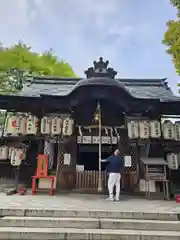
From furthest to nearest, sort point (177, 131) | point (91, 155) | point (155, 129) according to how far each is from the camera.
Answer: point (91, 155) < point (177, 131) < point (155, 129)

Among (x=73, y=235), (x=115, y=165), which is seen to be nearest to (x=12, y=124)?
(x=115, y=165)

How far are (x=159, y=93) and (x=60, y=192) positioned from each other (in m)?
6.88

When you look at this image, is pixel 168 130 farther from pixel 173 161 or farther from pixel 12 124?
pixel 12 124

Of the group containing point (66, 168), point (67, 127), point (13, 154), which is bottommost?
point (66, 168)

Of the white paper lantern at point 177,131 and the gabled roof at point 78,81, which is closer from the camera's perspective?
the white paper lantern at point 177,131

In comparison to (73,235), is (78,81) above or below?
above

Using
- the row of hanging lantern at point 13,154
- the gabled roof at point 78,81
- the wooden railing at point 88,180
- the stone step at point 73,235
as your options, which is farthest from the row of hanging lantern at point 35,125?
the stone step at point 73,235

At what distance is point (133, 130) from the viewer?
9070 mm

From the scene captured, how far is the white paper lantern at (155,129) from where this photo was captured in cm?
902

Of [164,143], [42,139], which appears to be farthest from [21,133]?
[164,143]

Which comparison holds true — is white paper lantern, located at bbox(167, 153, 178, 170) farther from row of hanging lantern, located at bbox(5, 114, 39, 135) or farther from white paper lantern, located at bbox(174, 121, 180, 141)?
row of hanging lantern, located at bbox(5, 114, 39, 135)

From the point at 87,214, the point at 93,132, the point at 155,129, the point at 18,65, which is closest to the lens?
the point at 87,214

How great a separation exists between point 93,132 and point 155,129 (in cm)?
263

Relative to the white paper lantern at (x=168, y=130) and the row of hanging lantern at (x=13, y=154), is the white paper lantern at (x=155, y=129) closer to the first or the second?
the white paper lantern at (x=168, y=130)
